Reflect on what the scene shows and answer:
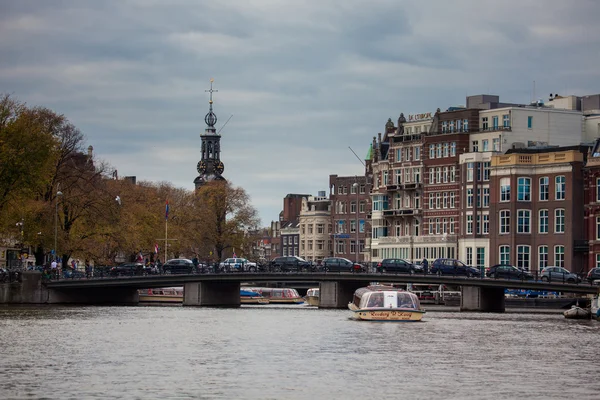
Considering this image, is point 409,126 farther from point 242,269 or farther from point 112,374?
point 112,374

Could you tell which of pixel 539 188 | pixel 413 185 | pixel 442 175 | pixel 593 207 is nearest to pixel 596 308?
pixel 593 207

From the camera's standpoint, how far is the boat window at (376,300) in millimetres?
99688

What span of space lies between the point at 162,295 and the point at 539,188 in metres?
44.1

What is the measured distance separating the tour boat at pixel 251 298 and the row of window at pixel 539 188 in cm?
3147

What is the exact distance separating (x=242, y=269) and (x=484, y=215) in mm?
37034

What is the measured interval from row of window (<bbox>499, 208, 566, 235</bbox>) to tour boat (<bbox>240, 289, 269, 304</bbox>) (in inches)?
1187

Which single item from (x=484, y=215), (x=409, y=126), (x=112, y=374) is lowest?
(x=112, y=374)

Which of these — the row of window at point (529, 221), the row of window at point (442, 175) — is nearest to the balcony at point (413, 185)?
the row of window at point (442, 175)

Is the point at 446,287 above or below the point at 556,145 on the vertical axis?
below

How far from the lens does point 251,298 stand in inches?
6609

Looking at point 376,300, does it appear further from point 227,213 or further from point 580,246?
point 227,213

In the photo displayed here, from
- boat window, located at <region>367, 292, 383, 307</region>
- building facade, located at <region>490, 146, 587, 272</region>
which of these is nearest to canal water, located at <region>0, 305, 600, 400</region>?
boat window, located at <region>367, 292, 383, 307</region>

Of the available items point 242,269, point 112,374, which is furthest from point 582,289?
point 112,374

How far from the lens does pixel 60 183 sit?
5492 inches
